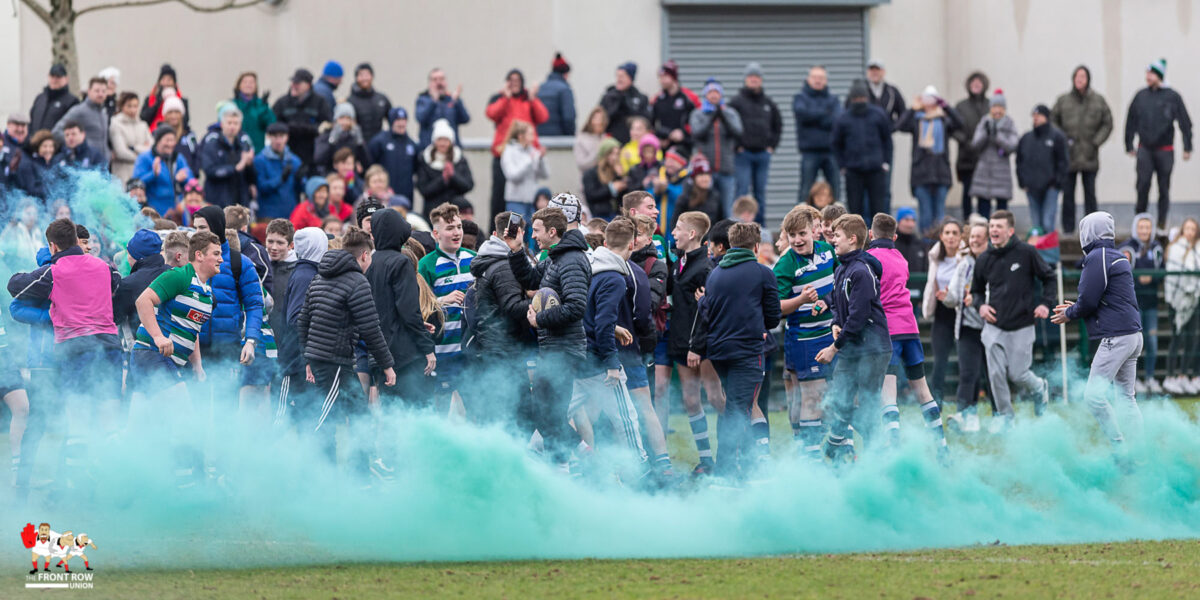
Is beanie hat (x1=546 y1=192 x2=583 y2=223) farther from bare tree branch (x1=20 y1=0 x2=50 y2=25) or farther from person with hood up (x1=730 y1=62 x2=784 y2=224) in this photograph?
bare tree branch (x1=20 y1=0 x2=50 y2=25)

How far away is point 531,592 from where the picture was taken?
23.6 ft

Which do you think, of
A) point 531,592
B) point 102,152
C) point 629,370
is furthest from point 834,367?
point 102,152

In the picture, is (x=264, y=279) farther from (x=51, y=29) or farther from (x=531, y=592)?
(x=51, y=29)

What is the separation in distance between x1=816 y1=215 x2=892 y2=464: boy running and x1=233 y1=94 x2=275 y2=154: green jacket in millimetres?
10006

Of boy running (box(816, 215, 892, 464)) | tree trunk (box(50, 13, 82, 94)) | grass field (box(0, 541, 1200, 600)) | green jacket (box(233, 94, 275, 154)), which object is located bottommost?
grass field (box(0, 541, 1200, 600))

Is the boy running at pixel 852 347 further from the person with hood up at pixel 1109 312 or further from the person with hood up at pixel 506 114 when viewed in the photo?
the person with hood up at pixel 506 114

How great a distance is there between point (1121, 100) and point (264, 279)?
15140 mm

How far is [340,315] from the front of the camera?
967cm

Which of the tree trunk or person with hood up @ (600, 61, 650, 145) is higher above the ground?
the tree trunk

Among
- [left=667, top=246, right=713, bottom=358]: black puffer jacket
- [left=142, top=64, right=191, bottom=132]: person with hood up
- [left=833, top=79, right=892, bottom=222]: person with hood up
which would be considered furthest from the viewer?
[left=833, top=79, right=892, bottom=222]: person with hood up

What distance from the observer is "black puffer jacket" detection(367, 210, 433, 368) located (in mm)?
10352

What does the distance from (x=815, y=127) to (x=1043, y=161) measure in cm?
300

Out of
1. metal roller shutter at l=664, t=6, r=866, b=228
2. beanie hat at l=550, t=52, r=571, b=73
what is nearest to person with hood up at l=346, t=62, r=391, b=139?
beanie hat at l=550, t=52, r=571, b=73

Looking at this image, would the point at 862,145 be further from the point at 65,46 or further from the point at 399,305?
the point at 65,46
